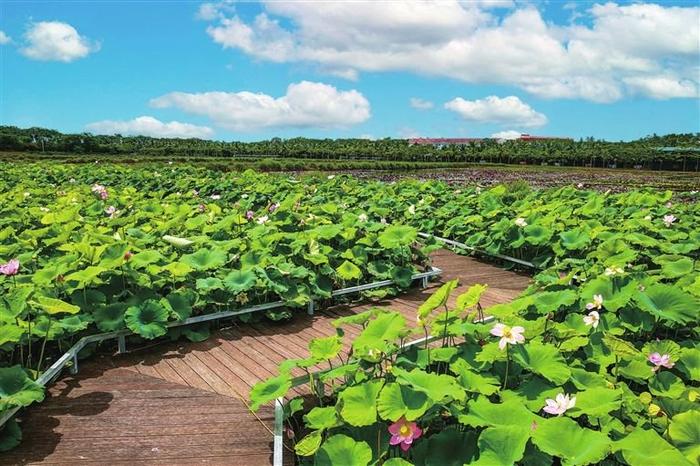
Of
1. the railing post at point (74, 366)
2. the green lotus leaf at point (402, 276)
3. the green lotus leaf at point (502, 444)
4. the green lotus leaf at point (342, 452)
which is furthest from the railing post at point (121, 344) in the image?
the green lotus leaf at point (502, 444)

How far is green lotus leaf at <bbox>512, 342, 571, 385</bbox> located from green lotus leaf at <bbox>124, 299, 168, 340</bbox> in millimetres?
2348

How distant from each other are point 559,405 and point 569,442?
21 cm

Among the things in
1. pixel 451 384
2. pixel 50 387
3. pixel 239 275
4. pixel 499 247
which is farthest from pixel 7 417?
pixel 499 247

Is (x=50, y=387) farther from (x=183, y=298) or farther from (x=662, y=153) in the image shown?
(x=662, y=153)

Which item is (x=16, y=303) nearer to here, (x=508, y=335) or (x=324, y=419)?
(x=324, y=419)

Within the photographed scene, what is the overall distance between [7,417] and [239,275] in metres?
1.87

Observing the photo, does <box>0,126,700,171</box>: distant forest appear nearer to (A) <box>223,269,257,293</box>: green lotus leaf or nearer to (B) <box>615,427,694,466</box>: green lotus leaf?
(A) <box>223,269,257,293</box>: green lotus leaf

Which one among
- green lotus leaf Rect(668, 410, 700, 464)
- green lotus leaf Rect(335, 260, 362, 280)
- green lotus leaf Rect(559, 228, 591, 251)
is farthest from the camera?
green lotus leaf Rect(559, 228, 591, 251)

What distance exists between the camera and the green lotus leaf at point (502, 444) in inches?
73.6

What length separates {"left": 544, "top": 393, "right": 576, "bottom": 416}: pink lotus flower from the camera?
83.8 inches

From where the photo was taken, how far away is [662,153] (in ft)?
177

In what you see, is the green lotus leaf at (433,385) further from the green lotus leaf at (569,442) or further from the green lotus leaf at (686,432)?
the green lotus leaf at (686,432)

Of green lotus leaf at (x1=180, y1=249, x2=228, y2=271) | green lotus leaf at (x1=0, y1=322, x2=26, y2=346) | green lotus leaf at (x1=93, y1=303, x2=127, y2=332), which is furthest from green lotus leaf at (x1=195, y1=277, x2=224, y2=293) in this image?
green lotus leaf at (x1=0, y1=322, x2=26, y2=346)

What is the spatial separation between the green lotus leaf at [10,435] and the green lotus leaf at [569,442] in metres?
2.47
